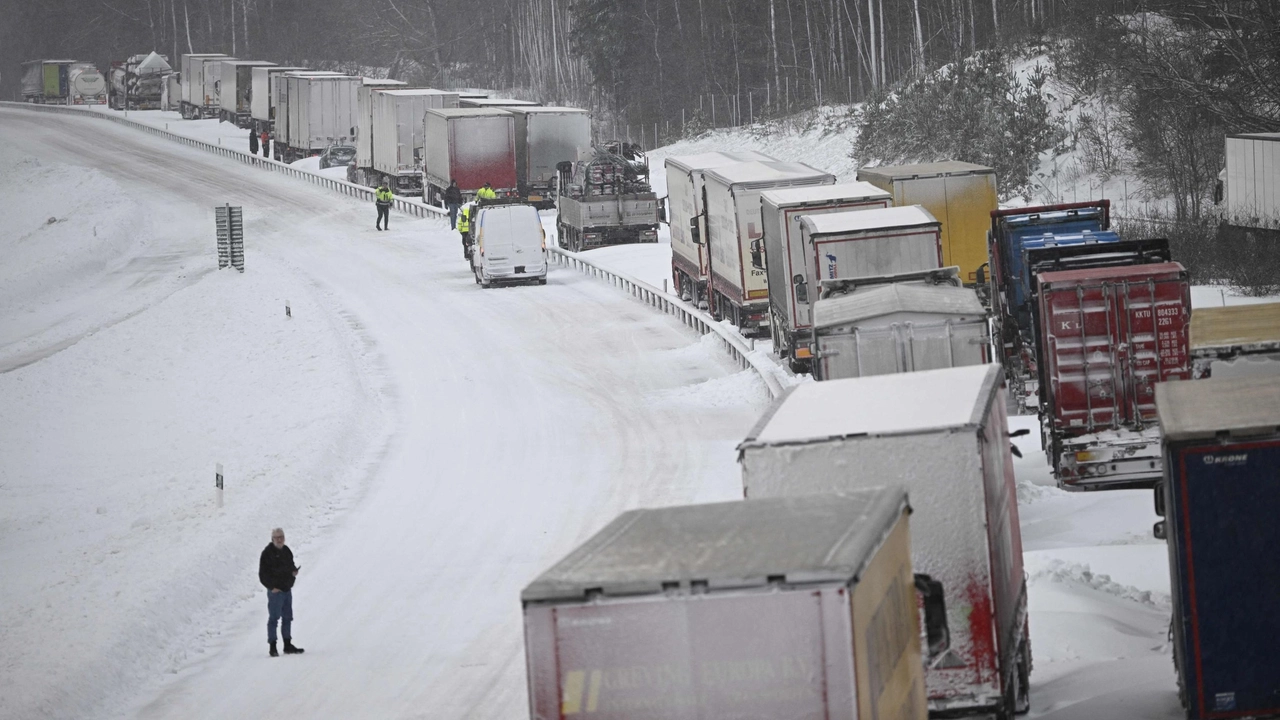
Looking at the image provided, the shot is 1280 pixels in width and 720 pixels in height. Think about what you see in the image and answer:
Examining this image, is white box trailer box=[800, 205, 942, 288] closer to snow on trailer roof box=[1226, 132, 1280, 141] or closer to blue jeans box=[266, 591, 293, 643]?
blue jeans box=[266, 591, 293, 643]

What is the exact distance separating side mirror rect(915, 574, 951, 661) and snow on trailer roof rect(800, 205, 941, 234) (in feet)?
42.4

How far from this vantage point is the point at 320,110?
66625mm

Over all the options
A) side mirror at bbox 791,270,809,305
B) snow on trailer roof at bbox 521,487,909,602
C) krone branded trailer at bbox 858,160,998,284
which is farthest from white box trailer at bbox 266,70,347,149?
snow on trailer roof at bbox 521,487,909,602

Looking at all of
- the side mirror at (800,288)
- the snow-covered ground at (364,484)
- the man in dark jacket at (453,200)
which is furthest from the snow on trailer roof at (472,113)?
the side mirror at (800,288)

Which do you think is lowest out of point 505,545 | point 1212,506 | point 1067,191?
point 505,545

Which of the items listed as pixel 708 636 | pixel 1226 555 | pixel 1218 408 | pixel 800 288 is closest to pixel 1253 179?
pixel 800 288

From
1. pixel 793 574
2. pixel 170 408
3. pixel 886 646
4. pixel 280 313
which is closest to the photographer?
pixel 793 574

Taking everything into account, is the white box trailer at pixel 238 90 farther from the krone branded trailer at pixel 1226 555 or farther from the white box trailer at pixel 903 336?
the krone branded trailer at pixel 1226 555

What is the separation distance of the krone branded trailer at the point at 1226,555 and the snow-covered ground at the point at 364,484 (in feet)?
3.63

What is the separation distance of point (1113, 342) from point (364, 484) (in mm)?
9999

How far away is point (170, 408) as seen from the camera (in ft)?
95.6

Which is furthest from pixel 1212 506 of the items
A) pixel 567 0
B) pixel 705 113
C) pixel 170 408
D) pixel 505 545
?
pixel 567 0

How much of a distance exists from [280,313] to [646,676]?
102 feet

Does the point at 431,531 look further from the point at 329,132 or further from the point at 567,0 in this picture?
the point at 567,0
